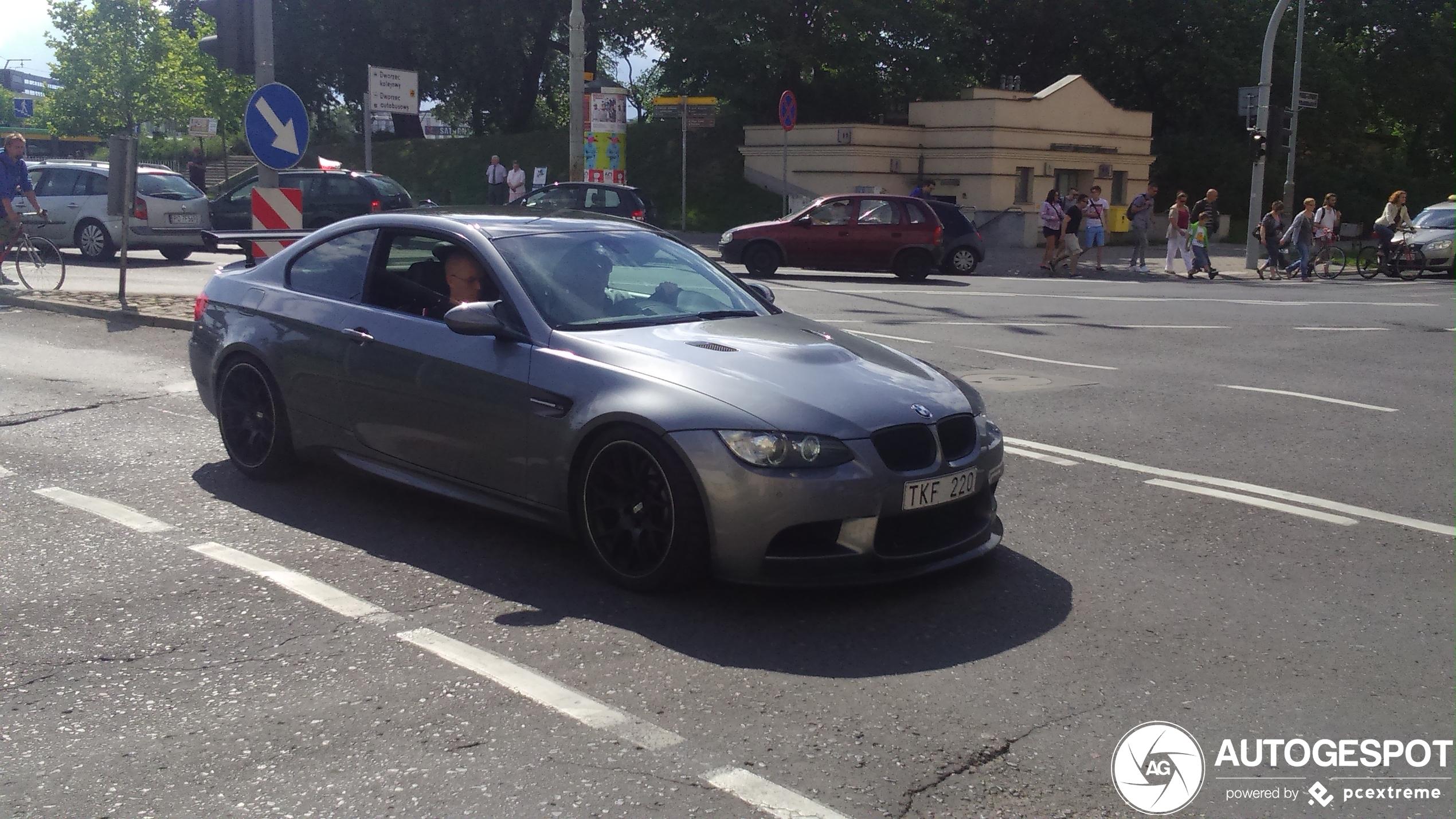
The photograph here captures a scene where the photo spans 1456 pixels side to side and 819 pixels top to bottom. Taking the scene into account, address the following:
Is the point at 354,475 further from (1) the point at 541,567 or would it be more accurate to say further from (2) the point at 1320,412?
(2) the point at 1320,412

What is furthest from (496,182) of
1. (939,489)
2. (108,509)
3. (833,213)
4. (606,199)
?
(939,489)

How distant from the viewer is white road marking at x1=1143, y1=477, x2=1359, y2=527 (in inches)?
259

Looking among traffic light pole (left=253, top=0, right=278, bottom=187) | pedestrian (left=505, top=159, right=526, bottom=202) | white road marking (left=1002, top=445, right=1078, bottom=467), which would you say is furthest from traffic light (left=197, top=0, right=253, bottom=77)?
pedestrian (left=505, top=159, right=526, bottom=202)

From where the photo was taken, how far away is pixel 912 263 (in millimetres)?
23266

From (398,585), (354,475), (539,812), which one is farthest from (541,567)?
(539,812)

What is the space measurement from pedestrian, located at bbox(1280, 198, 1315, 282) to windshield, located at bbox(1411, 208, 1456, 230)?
2.86 metres

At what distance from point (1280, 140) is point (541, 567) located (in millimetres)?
26486

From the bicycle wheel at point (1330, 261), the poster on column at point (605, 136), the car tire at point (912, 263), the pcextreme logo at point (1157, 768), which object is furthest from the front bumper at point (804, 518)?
the poster on column at point (605, 136)

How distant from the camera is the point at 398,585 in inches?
207

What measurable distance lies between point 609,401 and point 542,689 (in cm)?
131

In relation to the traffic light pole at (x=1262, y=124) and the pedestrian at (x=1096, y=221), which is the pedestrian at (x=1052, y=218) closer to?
the pedestrian at (x=1096, y=221)

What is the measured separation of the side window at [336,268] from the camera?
21.3 feet

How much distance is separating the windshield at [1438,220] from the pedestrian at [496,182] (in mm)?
21372

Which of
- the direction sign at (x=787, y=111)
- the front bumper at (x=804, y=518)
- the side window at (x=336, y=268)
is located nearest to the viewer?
the front bumper at (x=804, y=518)
